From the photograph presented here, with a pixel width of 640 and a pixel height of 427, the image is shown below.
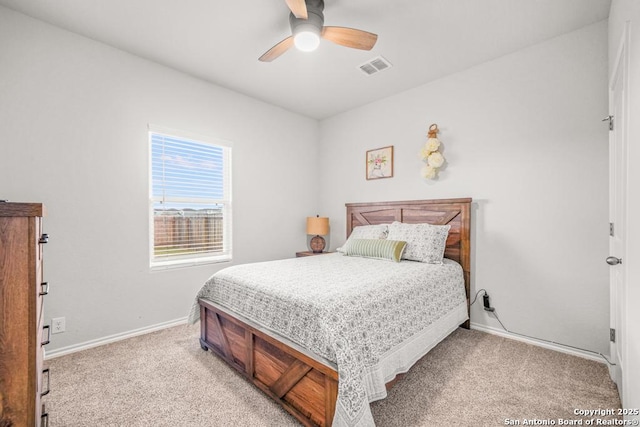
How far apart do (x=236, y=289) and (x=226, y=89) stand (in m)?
2.50

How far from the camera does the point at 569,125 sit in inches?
95.7

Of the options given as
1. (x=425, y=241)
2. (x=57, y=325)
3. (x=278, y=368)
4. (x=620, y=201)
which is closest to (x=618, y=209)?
(x=620, y=201)

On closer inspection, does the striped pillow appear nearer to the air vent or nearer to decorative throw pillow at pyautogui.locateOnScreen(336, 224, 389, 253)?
decorative throw pillow at pyautogui.locateOnScreen(336, 224, 389, 253)

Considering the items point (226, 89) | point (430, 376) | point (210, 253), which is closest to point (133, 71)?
point (226, 89)

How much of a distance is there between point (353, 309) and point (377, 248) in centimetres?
143

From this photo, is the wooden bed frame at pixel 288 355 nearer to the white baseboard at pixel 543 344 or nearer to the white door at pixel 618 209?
the white baseboard at pixel 543 344

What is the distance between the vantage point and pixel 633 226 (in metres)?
1.38

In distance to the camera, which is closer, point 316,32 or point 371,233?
point 316,32

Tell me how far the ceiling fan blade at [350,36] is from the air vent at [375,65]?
0.72 metres

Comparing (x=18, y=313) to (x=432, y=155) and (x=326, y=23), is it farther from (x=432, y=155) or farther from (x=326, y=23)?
(x=432, y=155)

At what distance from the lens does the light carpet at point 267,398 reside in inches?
64.8

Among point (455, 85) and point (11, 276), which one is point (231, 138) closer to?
point (455, 85)

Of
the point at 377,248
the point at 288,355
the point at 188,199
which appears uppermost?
the point at 188,199

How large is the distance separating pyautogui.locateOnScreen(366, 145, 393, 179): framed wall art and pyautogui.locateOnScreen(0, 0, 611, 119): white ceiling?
85 cm
